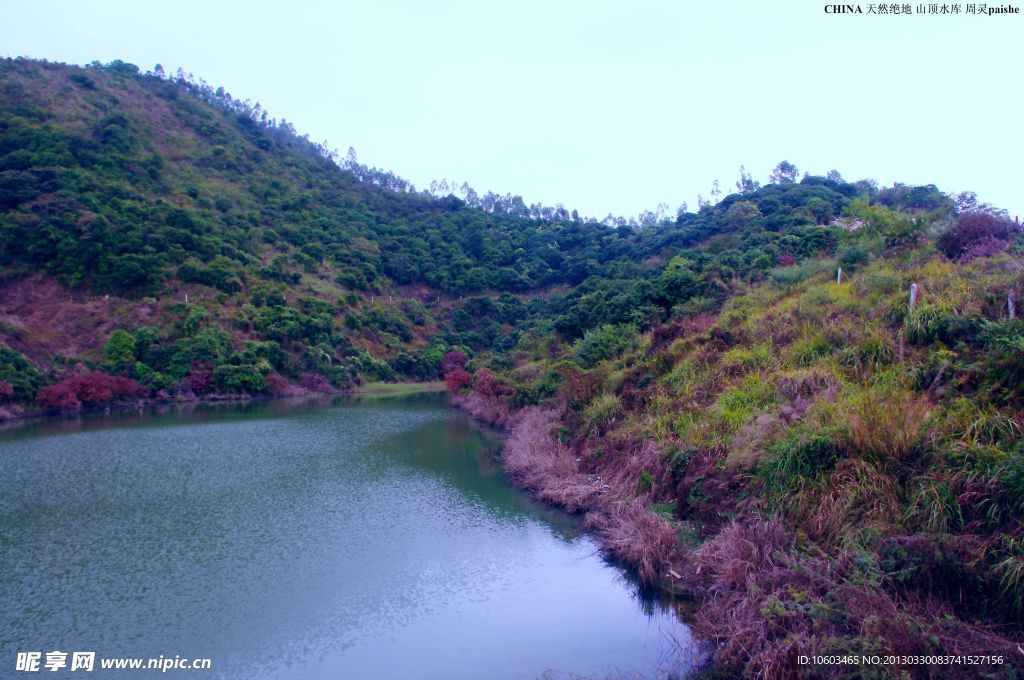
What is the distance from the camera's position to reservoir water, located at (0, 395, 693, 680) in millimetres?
9703

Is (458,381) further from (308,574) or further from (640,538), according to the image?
(640,538)

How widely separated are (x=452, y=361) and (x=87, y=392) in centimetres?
2639

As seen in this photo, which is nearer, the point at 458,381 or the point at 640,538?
the point at 640,538

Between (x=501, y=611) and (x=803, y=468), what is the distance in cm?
561

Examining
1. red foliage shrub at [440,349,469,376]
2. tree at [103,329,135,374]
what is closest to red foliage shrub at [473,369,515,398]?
red foliage shrub at [440,349,469,376]

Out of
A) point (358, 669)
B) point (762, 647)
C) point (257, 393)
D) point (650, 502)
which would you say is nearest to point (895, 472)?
point (762, 647)

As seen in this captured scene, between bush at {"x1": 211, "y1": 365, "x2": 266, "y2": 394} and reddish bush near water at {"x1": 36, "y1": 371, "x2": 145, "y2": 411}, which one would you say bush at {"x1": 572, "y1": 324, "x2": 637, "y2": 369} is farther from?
reddish bush near water at {"x1": 36, "y1": 371, "x2": 145, "y2": 411}

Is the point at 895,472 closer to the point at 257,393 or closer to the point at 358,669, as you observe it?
the point at 358,669

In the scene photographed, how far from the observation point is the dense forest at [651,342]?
340 inches

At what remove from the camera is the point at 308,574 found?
12.6 m

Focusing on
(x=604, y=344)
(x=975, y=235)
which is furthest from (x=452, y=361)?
(x=975, y=235)

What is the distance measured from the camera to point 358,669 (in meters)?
9.34

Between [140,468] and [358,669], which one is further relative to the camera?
[140,468]

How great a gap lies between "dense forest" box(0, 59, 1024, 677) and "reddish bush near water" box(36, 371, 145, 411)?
6.7 inches
